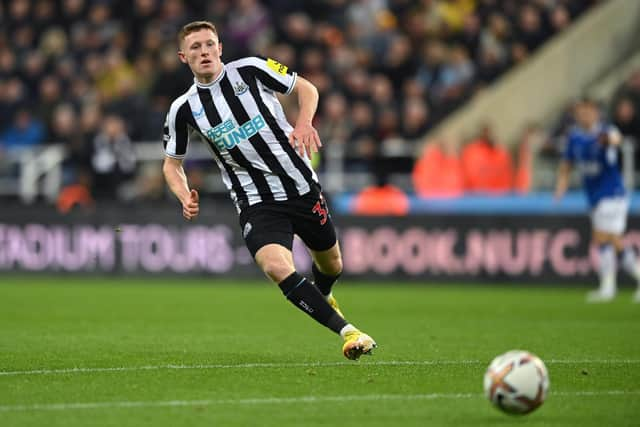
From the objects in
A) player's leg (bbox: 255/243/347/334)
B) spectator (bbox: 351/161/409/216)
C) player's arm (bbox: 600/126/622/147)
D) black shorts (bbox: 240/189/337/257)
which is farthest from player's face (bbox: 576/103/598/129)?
player's leg (bbox: 255/243/347/334)

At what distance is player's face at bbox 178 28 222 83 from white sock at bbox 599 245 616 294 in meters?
8.38

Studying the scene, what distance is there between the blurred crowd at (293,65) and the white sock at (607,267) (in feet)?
11.3

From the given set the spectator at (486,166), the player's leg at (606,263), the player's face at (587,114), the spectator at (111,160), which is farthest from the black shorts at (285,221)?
the spectator at (111,160)

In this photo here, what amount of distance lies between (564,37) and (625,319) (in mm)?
9230

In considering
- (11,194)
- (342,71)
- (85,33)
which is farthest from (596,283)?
(85,33)

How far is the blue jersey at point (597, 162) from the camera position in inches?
611

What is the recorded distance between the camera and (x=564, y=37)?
68.9 ft

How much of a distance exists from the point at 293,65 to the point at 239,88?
42.3ft

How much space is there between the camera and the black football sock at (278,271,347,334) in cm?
830

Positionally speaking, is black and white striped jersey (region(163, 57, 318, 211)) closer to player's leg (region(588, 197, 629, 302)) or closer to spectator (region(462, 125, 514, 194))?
player's leg (region(588, 197, 629, 302))

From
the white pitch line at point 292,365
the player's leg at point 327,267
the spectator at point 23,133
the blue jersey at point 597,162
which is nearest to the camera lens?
the white pitch line at point 292,365

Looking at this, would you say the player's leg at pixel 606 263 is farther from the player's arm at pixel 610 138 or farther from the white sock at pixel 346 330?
the white sock at pixel 346 330

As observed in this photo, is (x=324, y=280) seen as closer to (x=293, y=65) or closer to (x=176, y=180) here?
(x=176, y=180)

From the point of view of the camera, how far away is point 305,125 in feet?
27.1
